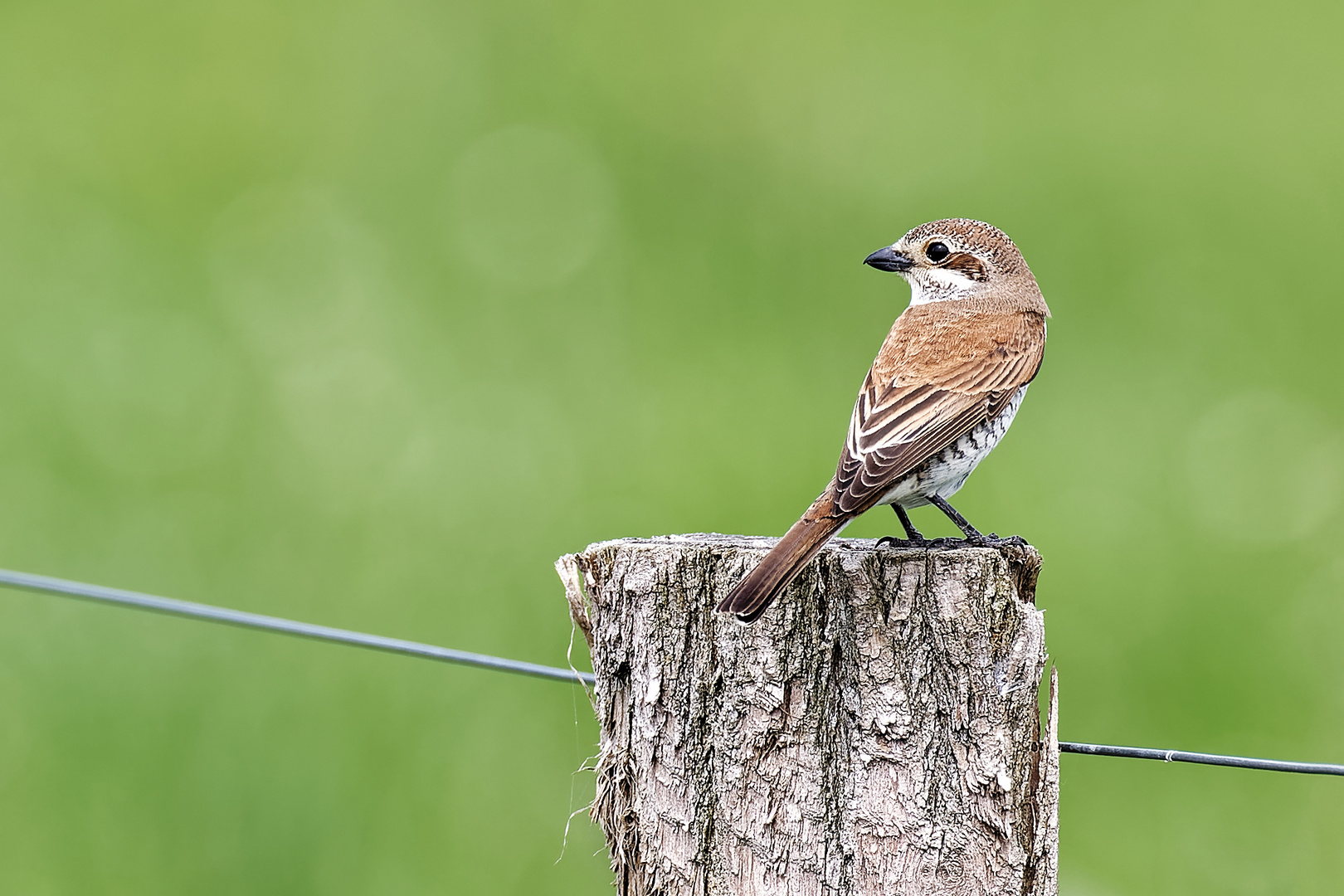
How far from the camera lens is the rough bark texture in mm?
2852

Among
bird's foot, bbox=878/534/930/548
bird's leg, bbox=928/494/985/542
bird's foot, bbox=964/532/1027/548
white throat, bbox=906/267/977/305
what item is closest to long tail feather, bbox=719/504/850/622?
bird's foot, bbox=878/534/930/548

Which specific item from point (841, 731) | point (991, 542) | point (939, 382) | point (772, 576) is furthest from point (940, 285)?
point (841, 731)

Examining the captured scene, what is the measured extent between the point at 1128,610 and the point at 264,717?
13.3ft

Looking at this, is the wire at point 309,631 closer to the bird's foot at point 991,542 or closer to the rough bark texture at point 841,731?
the rough bark texture at point 841,731

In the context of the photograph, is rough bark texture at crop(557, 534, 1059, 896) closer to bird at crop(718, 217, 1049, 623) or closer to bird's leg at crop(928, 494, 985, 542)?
bird at crop(718, 217, 1049, 623)

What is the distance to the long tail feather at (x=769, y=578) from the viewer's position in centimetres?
288

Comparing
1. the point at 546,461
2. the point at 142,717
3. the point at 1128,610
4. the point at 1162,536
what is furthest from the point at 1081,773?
the point at 142,717

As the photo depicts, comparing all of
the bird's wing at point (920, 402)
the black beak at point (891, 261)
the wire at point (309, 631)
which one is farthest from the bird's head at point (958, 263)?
the wire at point (309, 631)

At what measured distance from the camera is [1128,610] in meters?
6.98

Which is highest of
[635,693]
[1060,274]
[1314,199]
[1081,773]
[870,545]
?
[1314,199]

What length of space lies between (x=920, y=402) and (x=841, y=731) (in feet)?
4.46

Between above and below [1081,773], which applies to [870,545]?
above

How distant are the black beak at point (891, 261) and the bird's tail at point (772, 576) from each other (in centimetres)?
195

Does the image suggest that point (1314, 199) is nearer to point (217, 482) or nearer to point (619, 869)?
point (217, 482)
